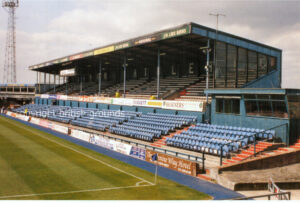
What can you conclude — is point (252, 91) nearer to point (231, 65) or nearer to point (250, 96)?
point (250, 96)

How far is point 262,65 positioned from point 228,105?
10.8 meters

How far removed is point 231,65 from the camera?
30.7m

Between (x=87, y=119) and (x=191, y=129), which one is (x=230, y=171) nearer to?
(x=191, y=129)

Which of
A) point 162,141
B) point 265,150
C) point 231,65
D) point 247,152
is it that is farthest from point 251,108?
point 162,141

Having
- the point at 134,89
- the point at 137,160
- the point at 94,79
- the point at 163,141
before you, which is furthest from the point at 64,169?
the point at 94,79

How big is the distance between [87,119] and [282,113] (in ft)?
101

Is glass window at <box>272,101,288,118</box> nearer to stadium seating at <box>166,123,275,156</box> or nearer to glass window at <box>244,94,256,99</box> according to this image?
stadium seating at <box>166,123,275,156</box>

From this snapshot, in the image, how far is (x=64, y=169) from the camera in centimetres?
1919

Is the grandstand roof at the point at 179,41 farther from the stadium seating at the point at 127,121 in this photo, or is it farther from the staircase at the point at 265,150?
the staircase at the point at 265,150

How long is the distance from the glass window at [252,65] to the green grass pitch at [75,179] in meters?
19.5

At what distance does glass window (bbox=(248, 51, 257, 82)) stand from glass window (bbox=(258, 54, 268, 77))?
2.63 ft

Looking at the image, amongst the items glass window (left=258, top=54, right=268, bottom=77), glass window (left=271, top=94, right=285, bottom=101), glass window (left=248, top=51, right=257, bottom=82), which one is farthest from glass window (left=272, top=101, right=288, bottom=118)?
glass window (left=258, top=54, right=268, bottom=77)

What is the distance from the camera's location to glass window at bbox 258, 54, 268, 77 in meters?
33.0

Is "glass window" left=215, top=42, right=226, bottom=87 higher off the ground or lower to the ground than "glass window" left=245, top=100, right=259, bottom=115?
higher
